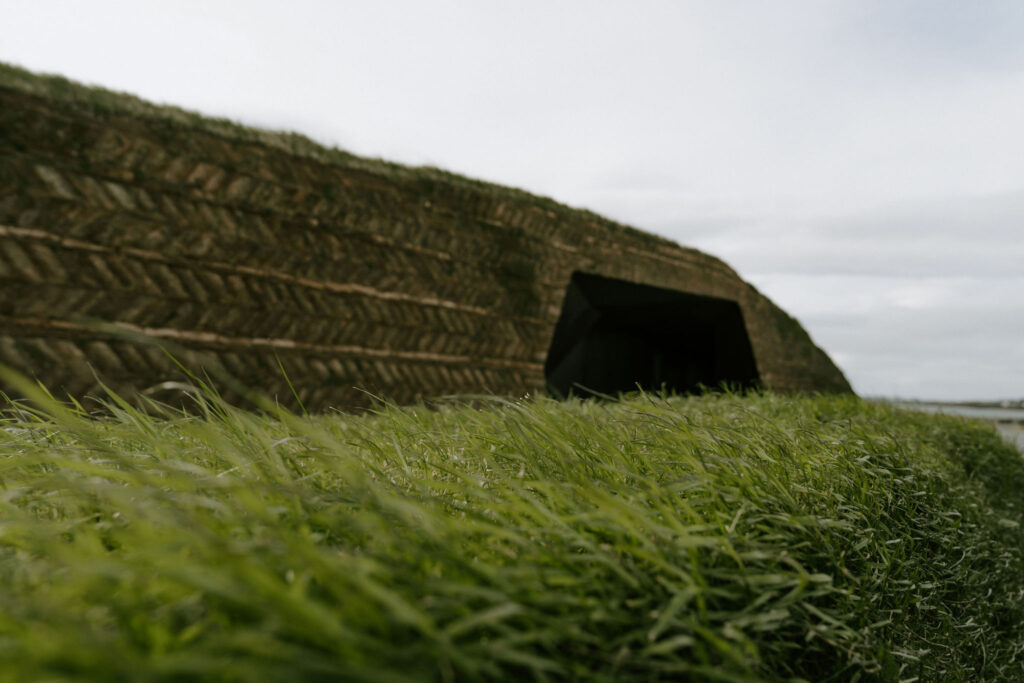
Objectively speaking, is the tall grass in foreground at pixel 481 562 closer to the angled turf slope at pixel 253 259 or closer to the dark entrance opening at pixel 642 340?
the angled turf slope at pixel 253 259

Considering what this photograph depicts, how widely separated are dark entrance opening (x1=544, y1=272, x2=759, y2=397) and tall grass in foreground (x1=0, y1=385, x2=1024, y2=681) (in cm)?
514

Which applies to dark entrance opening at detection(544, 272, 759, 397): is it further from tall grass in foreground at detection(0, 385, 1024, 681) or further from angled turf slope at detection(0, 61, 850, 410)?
tall grass in foreground at detection(0, 385, 1024, 681)

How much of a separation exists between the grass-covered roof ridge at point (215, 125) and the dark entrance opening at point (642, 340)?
1.80 metres

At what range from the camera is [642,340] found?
996 centimetres

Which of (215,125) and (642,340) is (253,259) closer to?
(215,125)

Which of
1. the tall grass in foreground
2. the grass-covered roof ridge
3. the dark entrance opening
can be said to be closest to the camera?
the tall grass in foreground

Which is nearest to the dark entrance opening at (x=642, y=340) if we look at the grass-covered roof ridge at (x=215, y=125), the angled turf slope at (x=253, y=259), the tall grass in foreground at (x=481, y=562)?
the angled turf slope at (x=253, y=259)

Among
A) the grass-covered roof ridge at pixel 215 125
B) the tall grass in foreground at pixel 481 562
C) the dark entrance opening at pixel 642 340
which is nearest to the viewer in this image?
the tall grass in foreground at pixel 481 562

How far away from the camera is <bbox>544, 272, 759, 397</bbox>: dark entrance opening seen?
25.5ft

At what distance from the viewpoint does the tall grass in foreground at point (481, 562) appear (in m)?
0.71

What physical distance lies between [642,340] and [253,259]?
6.79 meters

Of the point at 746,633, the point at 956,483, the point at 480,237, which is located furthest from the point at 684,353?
the point at 746,633

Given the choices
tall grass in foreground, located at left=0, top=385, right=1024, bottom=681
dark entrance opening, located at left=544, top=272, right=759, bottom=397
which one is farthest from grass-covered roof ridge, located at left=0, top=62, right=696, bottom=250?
tall grass in foreground, located at left=0, top=385, right=1024, bottom=681

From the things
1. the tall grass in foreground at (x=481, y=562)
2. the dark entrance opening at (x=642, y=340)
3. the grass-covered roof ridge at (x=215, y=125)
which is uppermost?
the grass-covered roof ridge at (x=215, y=125)
